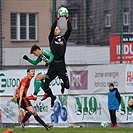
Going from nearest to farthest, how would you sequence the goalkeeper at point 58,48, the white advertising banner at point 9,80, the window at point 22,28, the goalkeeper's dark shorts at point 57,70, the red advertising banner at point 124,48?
the goalkeeper at point 58,48, the goalkeeper's dark shorts at point 57,70, the white advertising banner at point 9,80, the red advertising banner at point 124,48, the window at point 22,28

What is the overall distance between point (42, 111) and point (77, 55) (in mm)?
10443

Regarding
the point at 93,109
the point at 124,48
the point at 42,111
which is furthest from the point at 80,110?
the point at 124,48

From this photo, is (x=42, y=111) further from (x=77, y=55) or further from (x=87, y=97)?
(x=77, y=55)

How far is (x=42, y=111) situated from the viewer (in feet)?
96.9

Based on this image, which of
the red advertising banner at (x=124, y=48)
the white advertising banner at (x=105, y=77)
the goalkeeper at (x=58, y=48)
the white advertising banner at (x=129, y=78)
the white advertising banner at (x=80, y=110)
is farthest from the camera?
the red advertising banner at (x=124, y=48)

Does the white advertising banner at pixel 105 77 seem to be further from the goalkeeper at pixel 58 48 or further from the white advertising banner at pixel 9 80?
the goalkeeper at pixel 58 48

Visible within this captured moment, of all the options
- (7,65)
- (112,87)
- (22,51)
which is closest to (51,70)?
(112,87)

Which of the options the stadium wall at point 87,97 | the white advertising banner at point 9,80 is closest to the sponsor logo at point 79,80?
the stadium wall at point 87,97

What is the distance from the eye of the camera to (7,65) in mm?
37000

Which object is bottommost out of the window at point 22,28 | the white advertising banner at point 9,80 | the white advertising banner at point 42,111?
the white advertising banner at point 42,111

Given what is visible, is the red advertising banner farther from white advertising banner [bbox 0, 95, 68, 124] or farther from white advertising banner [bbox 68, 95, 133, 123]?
white advertising banner [bbox 0, 95, 68, 124]

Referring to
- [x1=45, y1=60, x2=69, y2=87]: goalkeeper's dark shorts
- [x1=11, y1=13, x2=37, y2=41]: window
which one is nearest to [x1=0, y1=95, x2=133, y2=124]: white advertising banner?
[x1=45, y1=60, x2=69, y2=87]: goalkeeper's dark shorts

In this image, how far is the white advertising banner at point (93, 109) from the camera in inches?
1097

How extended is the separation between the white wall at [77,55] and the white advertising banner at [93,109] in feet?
20.4
